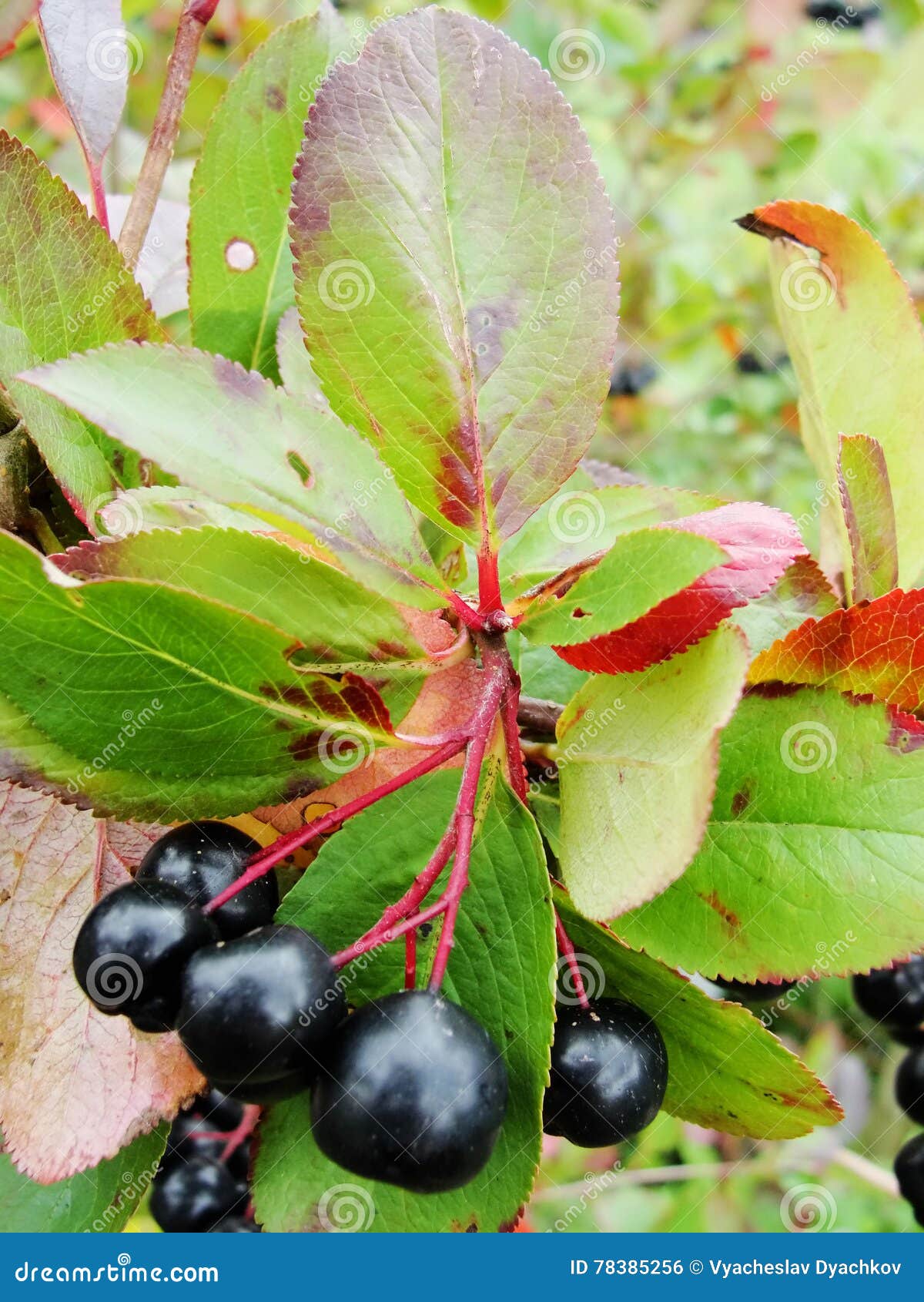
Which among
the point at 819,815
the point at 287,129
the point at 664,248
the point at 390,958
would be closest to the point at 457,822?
the point at 390,958

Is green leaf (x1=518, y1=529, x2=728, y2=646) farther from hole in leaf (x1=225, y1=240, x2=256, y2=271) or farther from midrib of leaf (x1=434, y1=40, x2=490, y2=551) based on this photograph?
hole in leaf (x1=225, y1=240, x2=256, y2=271)

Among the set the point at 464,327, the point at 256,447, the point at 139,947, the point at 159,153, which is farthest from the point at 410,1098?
the point at 159,153

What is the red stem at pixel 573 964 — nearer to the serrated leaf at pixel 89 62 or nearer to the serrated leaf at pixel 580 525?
the serrated leaf at pixel 580 525

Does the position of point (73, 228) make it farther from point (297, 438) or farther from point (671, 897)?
point (671, 897)

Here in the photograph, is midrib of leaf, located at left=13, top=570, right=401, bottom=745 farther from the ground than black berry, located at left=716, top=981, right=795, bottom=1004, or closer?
farther from the ground

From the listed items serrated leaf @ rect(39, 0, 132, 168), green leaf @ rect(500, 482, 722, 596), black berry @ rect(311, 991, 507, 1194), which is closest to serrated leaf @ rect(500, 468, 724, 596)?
green leaf @ rect(500, 482, 722, 596)

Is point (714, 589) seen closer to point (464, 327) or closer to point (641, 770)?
point (641, 770)
